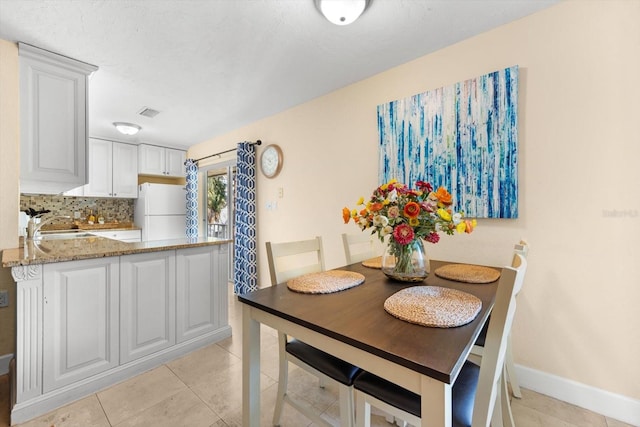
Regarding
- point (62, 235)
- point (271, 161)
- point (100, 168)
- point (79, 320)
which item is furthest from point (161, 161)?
point (79, 320)

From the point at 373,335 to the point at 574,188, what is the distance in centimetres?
161

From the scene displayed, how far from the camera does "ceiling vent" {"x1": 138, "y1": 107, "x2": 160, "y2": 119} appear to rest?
3.08 m

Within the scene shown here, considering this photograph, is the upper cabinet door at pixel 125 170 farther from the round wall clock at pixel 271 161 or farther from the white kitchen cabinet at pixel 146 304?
the white kitchen cabinet at pixel 146 304

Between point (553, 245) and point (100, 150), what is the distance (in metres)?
5.50

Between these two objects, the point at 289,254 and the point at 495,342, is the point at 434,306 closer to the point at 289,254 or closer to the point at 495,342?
the point at 495,342

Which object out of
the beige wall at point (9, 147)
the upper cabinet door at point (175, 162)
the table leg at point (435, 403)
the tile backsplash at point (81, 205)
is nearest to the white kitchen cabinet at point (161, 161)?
the upper cabinet door at point (175, 162)

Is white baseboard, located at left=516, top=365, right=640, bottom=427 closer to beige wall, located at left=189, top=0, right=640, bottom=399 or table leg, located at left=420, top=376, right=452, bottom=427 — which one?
beige wall, located at left=189, top=0, right=640, bottom=399

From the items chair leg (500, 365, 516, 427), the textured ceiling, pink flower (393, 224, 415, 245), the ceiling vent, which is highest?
the textured ceiling

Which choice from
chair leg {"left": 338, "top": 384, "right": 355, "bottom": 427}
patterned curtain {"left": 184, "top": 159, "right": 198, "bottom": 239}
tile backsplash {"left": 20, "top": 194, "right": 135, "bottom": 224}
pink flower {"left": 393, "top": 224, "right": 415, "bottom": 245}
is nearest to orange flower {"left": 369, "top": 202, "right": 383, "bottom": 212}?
pink flower {"left": 393, "top": 224, "right": 415, "bottom": 245}

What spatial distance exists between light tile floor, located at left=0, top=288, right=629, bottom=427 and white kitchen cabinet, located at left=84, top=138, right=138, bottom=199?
2.98 m

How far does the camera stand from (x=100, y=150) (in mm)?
4133

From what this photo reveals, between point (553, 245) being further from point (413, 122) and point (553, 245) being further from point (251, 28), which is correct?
point (251, 28)

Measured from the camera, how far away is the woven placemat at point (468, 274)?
136 centimetres

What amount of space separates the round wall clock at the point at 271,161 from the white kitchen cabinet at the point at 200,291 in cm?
122
